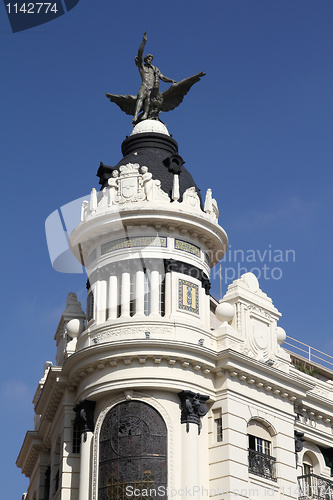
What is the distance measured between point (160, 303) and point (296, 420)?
357 inches

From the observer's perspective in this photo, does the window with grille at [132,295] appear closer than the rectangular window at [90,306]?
Yes

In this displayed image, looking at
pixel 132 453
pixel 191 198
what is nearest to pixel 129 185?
pixel 191 198

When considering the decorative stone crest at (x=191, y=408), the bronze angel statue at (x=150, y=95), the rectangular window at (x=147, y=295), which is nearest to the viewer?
the decorative stone crest at (x=191, y=408)

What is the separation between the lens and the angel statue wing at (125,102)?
167 feet

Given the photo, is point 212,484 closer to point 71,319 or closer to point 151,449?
point 151,449

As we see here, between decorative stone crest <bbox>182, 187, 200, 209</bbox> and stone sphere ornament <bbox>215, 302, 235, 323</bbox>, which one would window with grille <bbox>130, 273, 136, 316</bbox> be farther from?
decorative stone crest <bbox>182, 187, 200, 209</bbox>

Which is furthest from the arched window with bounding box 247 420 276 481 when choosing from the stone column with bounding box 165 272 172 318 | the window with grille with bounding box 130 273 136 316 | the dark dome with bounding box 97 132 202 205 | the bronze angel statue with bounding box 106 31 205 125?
the bronze angel statue with bounding box 106 31 205 125

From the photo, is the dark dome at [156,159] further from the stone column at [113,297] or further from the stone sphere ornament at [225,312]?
the stone sphere ornament at [225,312]

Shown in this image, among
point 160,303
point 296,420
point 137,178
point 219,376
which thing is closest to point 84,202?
point 137,178

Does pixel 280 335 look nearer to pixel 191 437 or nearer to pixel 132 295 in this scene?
pixel 132 295

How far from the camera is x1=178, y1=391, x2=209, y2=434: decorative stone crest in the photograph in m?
40.8

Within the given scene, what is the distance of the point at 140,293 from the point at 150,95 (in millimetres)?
12069

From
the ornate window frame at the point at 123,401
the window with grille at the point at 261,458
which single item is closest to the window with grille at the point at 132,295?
the ornate window frame at the point at 123,401

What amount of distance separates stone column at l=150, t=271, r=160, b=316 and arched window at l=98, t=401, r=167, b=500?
424 centimetres
